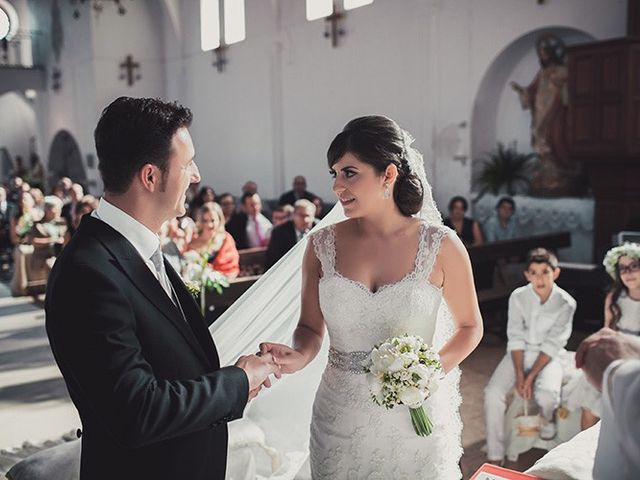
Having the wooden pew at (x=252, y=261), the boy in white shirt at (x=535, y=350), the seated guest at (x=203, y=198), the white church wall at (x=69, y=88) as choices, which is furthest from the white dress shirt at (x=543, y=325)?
the white church wall at (x=69, y=88)

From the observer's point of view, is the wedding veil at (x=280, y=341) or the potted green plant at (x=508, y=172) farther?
the potted green plant at (x=508, y=172)

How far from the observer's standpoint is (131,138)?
1686mm

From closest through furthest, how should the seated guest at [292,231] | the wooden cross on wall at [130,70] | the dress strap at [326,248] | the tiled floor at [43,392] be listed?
the dress strap at [326,248]
the tiled floor at [43,392]
the seated guest at [292,231]
the wooden cross on wall at [130,70]

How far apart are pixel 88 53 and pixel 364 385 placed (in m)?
17.0

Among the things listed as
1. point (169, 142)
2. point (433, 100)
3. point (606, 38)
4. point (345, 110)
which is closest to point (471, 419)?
point (169, 142)

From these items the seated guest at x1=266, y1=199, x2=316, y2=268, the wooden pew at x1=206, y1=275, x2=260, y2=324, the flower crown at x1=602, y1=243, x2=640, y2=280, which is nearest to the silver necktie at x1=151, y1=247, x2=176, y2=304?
the flower crown at x1=602, y1=243, x2=640, y2=280

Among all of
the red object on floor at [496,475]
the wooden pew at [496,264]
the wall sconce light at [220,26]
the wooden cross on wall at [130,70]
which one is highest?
the wall sconce light at [220,26]

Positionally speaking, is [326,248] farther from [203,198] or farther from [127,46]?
[127,46]

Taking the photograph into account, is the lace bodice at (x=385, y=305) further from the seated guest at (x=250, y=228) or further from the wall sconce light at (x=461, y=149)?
the wall sconce light at (x=461, y=149)

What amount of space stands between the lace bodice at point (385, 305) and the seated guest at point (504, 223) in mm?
6701

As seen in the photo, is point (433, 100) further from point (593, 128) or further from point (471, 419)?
point (471, 419)

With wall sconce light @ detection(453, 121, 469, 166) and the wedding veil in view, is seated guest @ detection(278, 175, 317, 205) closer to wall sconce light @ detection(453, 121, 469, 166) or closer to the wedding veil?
wall sconce light @ detection(453, 121, 469, 166)

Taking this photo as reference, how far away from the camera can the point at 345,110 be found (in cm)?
1252

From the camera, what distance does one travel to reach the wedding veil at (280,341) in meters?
3.44
